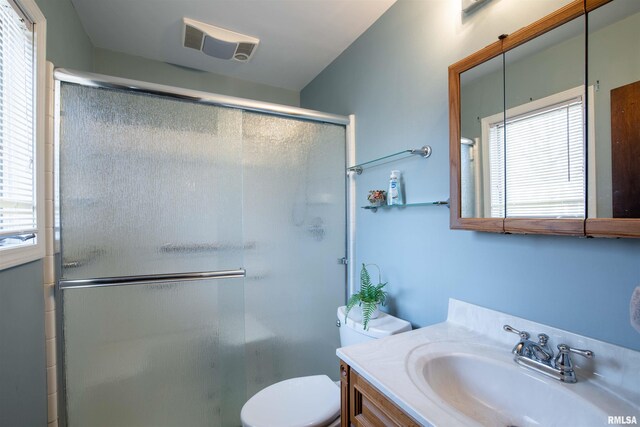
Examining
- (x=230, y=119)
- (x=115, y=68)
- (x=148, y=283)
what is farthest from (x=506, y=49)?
(x=115, y=68)

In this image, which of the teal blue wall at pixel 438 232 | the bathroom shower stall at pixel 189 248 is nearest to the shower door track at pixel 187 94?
the bathroom shower stall at pixel 189 248

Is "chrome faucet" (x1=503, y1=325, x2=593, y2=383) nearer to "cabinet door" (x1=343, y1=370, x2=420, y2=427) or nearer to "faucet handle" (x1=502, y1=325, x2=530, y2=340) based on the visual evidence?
"faucet handle" (x1=502, y1=325, x2=530, y2=340)

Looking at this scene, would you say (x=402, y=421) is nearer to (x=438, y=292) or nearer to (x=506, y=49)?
(x=438, y=292)

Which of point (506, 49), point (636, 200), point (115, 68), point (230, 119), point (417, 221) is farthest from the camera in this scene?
point (115, 68)

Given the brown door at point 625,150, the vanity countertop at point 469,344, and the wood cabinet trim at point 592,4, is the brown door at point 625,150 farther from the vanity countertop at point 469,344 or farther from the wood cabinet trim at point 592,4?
the vanity countertop at point 469,344

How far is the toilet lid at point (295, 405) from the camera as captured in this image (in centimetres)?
118

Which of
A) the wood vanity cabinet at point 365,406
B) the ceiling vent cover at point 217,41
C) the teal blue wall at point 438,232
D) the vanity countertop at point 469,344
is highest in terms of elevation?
the ceiling vent cover at point 217,41

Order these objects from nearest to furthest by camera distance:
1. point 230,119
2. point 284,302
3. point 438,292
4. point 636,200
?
1. point 636,200
2. point 438,292
3. point 230,119
4. point 284,302

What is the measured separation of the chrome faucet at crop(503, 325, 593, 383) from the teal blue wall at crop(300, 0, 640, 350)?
0.08m

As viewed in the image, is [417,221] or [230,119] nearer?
[417,221]

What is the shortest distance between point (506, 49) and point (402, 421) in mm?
1206

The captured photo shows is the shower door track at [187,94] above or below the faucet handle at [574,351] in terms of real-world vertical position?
above

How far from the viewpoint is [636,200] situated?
27.7 inches

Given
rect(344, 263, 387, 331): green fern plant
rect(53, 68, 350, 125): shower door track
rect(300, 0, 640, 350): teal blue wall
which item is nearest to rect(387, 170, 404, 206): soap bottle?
rect(300, 0, 640, 350): teal blue wall
